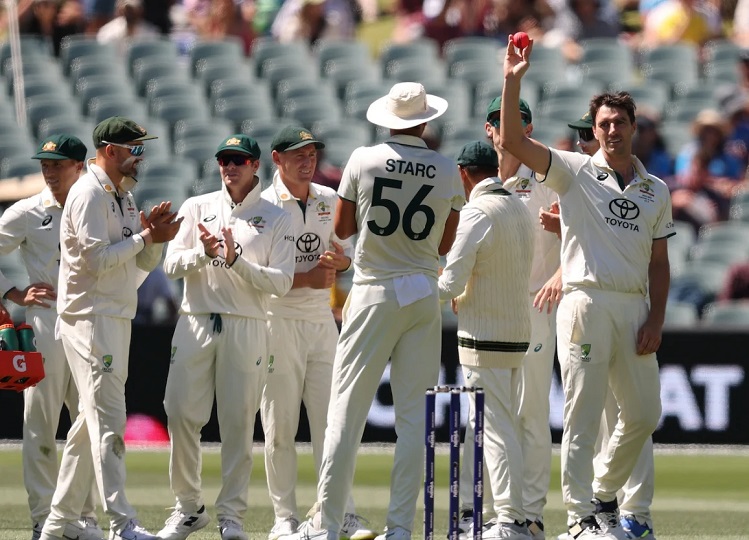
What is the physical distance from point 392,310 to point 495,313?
2.44ft

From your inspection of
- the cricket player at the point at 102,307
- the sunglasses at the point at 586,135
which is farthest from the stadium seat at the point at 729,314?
the cricket player at the point at 102,307

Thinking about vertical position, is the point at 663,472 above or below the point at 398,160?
below

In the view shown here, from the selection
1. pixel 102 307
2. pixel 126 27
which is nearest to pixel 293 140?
pixel 102 307

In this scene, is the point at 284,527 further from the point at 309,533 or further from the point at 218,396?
the point at 218,396

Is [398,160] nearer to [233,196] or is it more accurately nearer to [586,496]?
[233,196]

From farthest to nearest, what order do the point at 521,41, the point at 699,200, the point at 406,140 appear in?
the point at 699,200 → the point at 406,140 → the point at 521,41

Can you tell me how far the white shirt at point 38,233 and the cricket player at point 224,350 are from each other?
2.40ft

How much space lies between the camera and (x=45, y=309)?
8.41 metres

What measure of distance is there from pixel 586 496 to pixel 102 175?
302 centimetres

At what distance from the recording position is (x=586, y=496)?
763 cm

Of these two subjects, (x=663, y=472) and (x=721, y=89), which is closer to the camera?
(x=663, y=472)

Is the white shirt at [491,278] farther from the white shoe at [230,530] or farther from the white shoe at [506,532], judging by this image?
the white shoe at [230,530]

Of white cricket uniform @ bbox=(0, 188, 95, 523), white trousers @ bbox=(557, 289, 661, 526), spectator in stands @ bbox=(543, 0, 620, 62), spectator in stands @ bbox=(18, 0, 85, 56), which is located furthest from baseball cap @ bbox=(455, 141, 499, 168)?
spectator in stands @ bbox=(18, 0, 85, 56)

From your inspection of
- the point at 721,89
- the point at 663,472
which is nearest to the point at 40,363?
the point at 663,472
